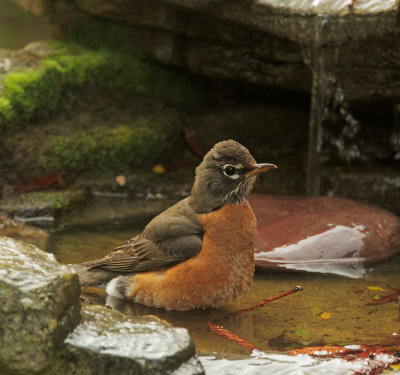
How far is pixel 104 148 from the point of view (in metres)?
8.26

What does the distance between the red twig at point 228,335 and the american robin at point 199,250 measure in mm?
279

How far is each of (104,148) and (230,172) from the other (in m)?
3.17

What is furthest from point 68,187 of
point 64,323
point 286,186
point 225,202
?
point 64,323

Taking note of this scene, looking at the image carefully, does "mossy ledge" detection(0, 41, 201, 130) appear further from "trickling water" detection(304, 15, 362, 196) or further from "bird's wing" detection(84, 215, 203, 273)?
"bird's wing" detection(84, 215, 203, 273)

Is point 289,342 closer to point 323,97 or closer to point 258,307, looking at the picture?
point 258,307

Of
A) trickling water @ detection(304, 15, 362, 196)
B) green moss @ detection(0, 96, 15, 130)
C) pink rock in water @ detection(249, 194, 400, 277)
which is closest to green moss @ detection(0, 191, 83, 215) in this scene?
green moss @ detection(0, 96, 15, 130)

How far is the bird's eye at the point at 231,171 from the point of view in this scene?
5.38 metres

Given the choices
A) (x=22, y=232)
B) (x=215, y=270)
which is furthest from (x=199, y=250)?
(x=22, y=232)

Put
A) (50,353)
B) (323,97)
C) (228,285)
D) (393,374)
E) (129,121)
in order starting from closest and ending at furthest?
(50,353)
(393,374)
(228,285)
(323,97)
(129,121)

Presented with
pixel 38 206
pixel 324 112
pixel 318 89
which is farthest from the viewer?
pixel 324 112

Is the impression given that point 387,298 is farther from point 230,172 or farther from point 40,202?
point 40,202

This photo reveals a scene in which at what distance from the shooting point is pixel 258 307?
5.43 metres

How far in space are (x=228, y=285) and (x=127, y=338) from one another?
167cm

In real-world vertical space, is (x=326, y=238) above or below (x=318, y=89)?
below
